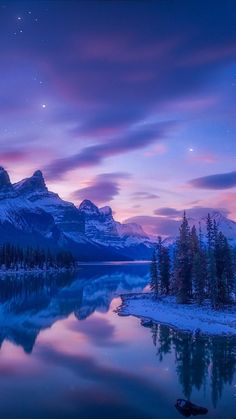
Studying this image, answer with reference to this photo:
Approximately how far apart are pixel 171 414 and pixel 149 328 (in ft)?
93.9

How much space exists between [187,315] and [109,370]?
96.3 feet

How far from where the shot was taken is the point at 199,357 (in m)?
38.1

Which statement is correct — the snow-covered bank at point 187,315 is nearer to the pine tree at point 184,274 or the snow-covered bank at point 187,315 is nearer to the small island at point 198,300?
the small island at point 198,300

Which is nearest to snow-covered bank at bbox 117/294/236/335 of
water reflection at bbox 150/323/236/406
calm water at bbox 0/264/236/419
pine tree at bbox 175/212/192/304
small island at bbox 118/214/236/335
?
small island at bbox 118/214/236/335

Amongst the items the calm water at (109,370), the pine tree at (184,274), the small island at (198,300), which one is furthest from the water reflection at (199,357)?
the pine tree at (184,274)

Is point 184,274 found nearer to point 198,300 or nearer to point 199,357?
point 198,300

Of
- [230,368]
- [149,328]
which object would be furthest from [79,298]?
[230,368]

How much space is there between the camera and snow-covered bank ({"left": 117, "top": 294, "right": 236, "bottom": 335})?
5100 centimetres

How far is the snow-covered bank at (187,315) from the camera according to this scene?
2008 inches

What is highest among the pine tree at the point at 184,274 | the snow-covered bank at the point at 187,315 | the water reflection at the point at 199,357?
the pine tree at the point at 184,274

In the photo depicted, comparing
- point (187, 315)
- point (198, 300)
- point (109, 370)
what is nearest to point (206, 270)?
point (198, 300)

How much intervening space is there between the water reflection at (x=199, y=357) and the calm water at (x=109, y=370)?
7cm

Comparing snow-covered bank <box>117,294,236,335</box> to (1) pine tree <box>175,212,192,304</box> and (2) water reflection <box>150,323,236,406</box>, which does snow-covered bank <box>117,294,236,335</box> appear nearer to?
(1) pine tree <box>175,212,192,304</box>

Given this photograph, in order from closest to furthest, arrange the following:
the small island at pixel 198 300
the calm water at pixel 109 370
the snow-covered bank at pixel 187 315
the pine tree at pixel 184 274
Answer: the calm water at pixel 109 370 < the snow-covered bank at pixel 187 315 < the small island at pixel 198 300 < the pine tree at pixel 184 274
